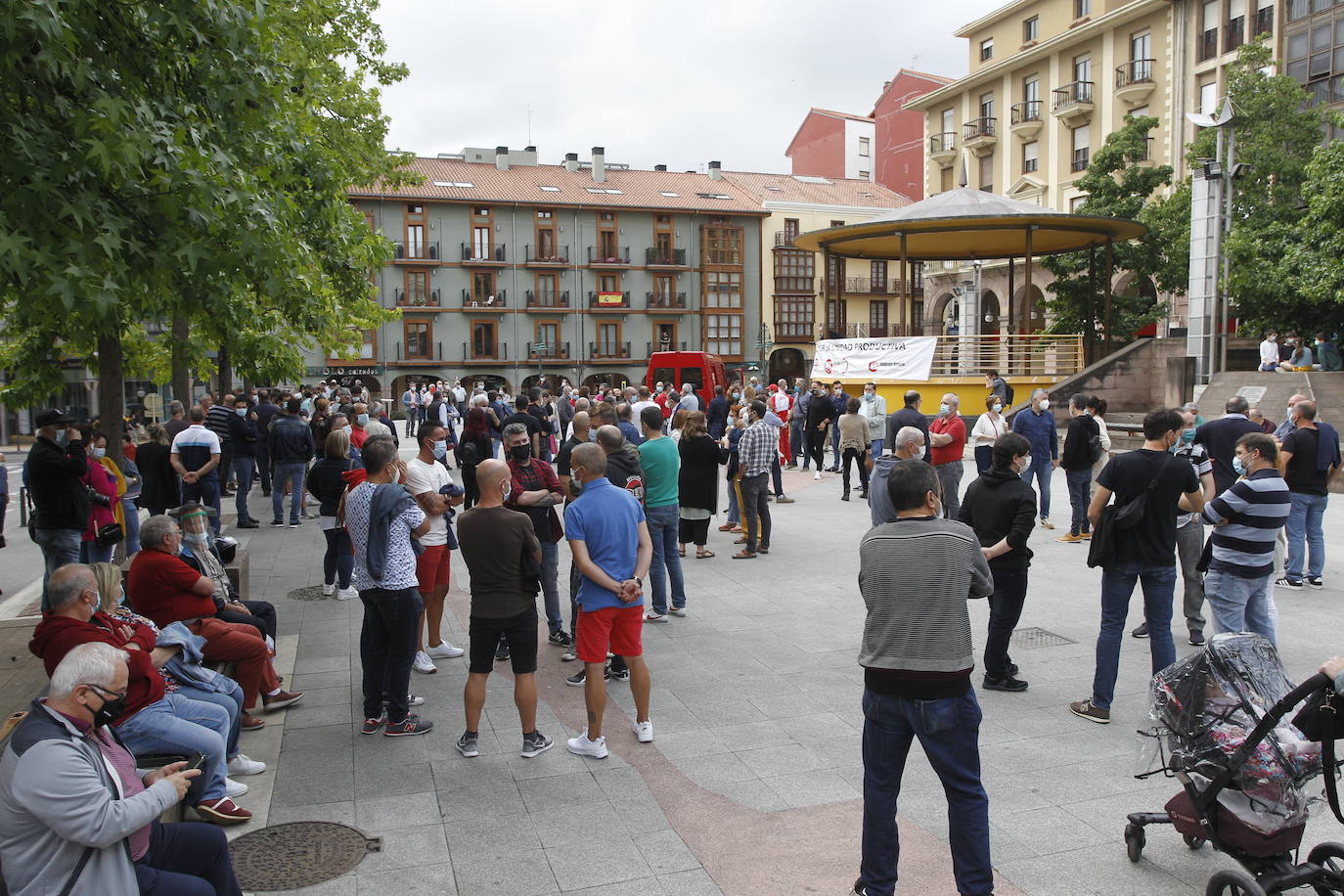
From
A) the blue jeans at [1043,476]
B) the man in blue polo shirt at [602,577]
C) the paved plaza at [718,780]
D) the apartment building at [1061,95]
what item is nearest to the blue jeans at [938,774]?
the paved plaza at [718,780]

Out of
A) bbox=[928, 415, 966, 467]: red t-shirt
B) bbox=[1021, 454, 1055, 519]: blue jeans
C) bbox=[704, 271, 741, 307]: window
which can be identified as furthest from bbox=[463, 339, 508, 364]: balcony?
bbox=[928, 415, 966, 467]: red t-shirt

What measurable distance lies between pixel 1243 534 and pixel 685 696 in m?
3.76

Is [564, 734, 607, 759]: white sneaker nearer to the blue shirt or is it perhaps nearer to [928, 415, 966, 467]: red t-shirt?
the blue shirt

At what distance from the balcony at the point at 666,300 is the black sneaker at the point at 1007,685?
169ft

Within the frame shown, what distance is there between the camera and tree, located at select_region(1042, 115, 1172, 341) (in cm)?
2752

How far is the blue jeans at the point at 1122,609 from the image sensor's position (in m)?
5.70

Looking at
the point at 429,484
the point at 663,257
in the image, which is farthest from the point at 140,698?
the point at 663,257

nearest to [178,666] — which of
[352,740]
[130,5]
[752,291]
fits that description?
[352,740]

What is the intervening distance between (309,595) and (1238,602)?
819 cm

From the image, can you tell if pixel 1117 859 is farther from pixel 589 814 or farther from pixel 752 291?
pixel 752 291

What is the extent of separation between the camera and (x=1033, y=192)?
42656 millimetres

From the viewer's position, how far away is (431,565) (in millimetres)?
6984

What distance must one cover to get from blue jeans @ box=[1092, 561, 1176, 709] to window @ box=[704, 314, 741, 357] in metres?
53.1

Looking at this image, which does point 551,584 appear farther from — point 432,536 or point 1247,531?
point 1247,531
